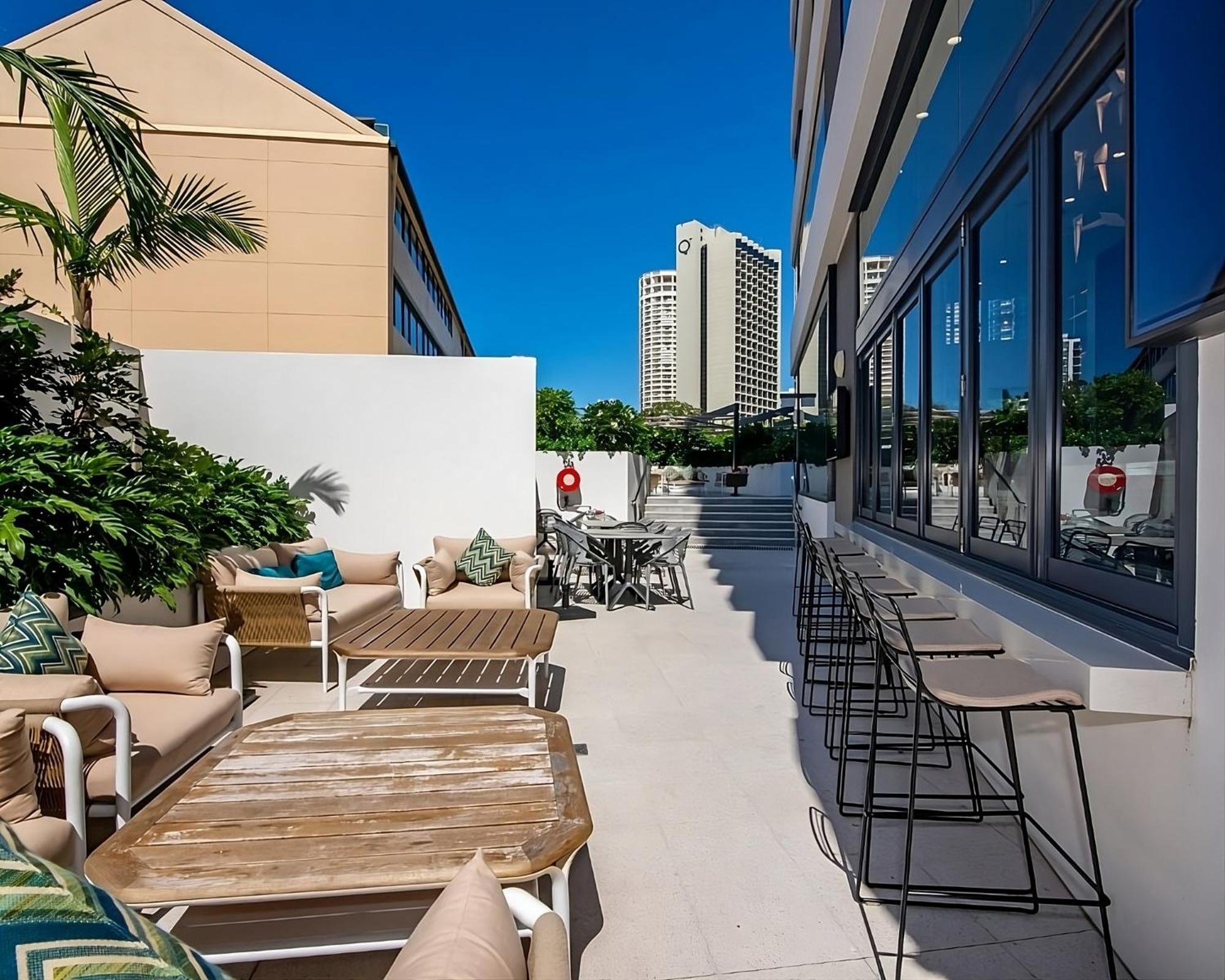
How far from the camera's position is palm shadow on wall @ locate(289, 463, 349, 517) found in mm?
7312

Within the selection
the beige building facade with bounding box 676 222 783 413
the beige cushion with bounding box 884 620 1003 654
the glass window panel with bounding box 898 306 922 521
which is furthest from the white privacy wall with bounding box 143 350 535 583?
the beige building facade with bounding box 676 222 783 413

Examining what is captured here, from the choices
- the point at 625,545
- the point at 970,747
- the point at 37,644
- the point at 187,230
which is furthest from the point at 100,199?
the point at 970,747

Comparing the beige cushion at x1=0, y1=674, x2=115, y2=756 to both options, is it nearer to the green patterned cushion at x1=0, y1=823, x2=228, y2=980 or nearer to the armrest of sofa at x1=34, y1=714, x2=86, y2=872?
the armrest of sofa at x1=34, y1=714, x2=86, y2=872

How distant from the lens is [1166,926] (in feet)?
5.81

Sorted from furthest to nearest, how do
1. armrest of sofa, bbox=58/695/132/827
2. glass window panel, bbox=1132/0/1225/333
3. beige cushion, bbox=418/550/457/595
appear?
beige cushion, bbox=418/550/457/595 < armrest of sofa, bbox=58/695/132/827 < glass window panel, bbox=1132/0/1225/333

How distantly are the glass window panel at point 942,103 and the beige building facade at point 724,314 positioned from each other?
4449 centimetres

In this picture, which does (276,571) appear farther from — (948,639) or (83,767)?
(948,639)

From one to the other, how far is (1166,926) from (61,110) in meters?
6.01

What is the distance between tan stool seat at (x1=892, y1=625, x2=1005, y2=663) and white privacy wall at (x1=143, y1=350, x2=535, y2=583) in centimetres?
500

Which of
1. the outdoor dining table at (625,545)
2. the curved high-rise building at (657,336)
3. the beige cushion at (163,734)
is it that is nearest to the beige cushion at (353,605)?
the beige cushion at (163,734)

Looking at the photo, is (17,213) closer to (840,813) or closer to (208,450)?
(208,450)

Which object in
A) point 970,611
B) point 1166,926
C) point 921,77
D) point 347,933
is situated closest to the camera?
point 1166,926

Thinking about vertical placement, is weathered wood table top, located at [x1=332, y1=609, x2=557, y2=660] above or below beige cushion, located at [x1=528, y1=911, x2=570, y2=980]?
below

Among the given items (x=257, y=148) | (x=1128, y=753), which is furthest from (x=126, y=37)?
(x=1128, y=753)
